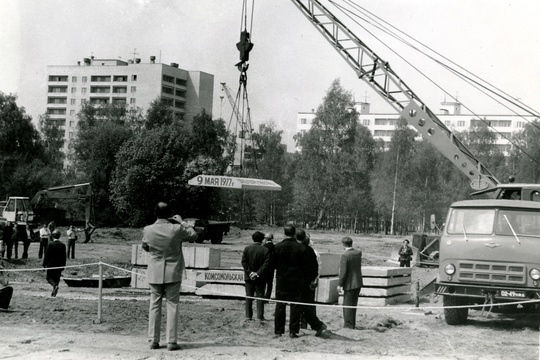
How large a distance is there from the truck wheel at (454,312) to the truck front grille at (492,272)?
49 centimetres

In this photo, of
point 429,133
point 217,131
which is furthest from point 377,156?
point 429,133

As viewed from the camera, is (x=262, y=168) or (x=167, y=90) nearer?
(x=262, y=168)

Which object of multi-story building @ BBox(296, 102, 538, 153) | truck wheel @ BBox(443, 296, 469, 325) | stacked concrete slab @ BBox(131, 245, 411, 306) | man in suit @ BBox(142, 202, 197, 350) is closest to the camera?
man in suit @ BBox(142, 202, 197, 350)

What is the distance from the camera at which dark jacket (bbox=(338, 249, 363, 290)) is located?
13164 mm

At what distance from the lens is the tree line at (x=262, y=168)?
188 feet

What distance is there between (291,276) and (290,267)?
0.47 ft

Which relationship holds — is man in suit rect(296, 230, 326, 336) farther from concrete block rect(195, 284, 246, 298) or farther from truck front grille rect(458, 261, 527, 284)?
concrete block rect(195, 284, 246, 298)

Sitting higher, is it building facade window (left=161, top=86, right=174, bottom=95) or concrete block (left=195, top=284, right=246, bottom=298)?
building facade window (left=161, top=86, right=174, bottom=95)

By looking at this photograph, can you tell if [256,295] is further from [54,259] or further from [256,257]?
[54,259]

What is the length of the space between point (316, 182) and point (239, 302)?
51.3 meters

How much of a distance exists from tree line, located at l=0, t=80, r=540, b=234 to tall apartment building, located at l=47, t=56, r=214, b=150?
31.5 meters

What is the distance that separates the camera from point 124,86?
11100 cm

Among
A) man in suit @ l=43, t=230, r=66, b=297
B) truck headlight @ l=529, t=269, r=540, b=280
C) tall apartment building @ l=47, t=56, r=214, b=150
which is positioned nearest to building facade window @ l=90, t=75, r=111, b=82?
tall apartment building @ l=47, t=56, r=214, b=150

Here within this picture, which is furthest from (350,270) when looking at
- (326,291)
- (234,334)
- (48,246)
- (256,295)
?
(48,246)
